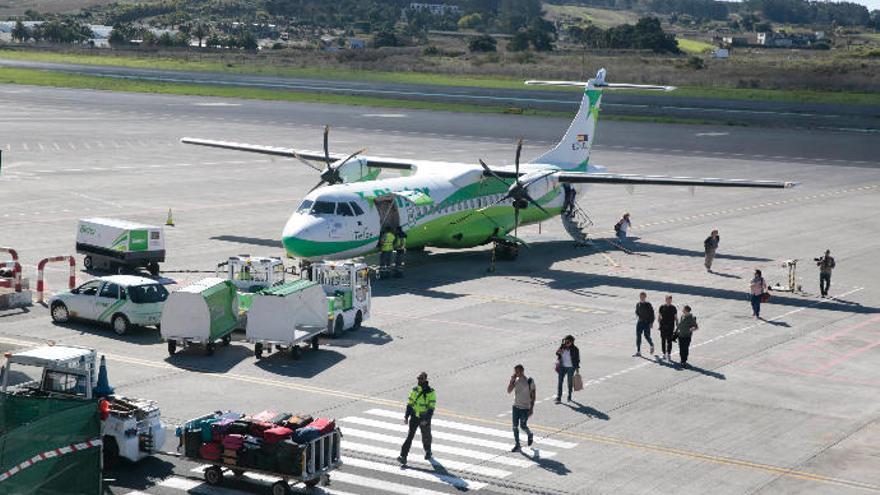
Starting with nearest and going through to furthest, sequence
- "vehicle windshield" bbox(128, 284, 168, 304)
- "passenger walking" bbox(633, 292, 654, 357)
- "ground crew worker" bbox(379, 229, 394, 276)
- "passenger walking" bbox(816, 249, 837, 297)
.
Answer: "passenger walking" bbox(633, 292, 654, 357), "vehicle windshield" bbox(128, 284, 168, 304), "passenger walking" bbox(816, 249, 837, 297), "ground crew worker" bbox(379, 229, 394, 276)

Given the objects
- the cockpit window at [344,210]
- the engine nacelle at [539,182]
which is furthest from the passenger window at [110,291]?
the engine nacelle at [539,182]

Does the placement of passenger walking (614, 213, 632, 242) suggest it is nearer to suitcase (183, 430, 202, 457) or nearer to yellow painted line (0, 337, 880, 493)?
yellow painted line (0, 337, 880, 493)

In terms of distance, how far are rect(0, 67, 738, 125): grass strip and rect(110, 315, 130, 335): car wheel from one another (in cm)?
9049

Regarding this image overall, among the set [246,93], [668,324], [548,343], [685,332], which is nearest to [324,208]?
[548,343]

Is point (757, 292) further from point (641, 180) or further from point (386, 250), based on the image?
point (386, 250)

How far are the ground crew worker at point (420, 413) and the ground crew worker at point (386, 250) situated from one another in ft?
66.5

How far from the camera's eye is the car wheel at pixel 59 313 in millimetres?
36938

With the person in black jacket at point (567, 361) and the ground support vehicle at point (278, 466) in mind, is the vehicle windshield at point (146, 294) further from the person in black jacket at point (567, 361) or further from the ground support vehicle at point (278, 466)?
the person in black jacket at point (567, 361)

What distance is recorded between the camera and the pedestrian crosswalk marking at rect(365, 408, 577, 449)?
89.6ft

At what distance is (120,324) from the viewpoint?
118ft

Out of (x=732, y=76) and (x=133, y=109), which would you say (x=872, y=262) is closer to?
(x=133, y=109)

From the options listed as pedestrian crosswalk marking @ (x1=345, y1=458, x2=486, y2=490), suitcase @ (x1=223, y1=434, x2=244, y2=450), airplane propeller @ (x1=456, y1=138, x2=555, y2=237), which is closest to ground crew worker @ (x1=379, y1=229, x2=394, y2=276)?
airplane propeller @ (x1=456, y1=138, x2=555, y2=237)

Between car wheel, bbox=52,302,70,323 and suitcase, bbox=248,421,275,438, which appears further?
car wheel, bbox=52,302,70,323

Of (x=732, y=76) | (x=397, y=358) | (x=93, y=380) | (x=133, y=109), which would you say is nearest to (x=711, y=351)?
(x=397, y=358)
